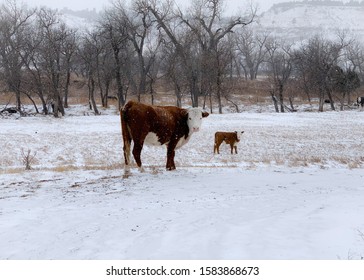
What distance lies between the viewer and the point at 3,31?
4297 cm

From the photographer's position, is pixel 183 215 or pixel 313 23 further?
pixel 313 23

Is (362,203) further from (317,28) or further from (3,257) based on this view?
(317,28)

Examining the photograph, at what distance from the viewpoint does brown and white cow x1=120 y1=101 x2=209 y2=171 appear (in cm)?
855

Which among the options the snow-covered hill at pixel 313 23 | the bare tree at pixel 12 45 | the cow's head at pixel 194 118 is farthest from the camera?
the snow-covered hill at pixel 313 23

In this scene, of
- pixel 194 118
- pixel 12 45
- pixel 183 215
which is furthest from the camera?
pixel 12 45

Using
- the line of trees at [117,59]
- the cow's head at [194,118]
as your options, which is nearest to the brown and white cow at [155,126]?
the cow's head at [194,118]

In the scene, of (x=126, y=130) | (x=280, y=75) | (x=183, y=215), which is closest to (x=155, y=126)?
(x=126, y=130)

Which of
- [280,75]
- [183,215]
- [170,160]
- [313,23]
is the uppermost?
[313,23]

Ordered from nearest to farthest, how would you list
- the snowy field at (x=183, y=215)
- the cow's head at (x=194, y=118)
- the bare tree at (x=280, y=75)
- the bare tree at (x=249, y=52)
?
the snowy field at (x=183, y=215) < the cow's head at (x=194, y=118) < the bare tree at (x=280, y=75) < the bare tree at (x=249, y=52)

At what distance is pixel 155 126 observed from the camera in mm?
8836

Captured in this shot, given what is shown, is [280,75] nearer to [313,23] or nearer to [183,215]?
[183,215]

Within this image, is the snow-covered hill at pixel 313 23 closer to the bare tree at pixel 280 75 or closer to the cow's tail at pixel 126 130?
the bare tree at pixel 280 75

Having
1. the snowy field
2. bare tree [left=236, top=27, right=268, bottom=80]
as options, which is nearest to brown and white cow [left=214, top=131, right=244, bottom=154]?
the snowy field

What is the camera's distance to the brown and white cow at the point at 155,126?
855 centimetres
